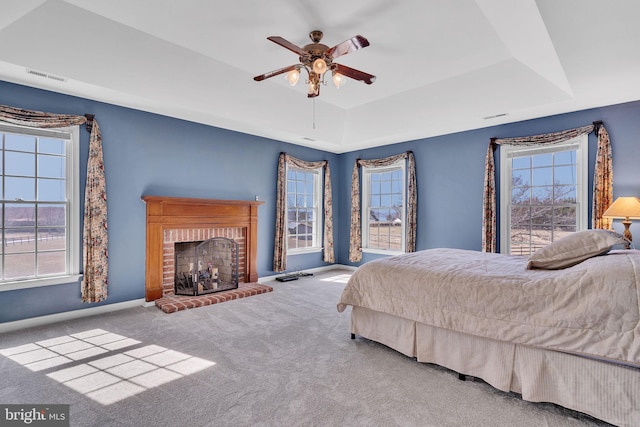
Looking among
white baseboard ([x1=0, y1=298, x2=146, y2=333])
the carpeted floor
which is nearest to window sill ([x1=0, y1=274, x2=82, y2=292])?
white baseboard ([x1=0, y1=298, x2=146, y2=333])

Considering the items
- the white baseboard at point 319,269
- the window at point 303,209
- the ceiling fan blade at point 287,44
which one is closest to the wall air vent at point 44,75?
the ceiling fan blade at point 287,44

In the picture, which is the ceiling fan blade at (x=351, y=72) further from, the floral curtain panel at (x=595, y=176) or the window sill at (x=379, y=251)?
the window sill at (x=379, y=251)

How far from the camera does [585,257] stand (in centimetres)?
224

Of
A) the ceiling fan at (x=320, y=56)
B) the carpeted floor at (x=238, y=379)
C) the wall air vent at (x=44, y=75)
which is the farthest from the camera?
the wall air vent at (x=44, y=75)

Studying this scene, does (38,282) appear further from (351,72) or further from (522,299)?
(522,299)

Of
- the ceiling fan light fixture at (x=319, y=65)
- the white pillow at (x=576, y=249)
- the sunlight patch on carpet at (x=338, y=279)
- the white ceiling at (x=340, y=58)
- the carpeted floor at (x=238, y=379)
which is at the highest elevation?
the white ceiling at (x=340, y=58)

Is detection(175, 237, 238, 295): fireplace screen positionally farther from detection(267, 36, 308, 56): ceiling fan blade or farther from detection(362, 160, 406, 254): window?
detection(267, 36, 308, 56): ceiling fan blade

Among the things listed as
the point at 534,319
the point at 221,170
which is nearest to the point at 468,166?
the point at 534,319

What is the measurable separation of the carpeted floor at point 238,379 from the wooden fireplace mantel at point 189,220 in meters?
0.85

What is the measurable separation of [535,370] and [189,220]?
4.17 meters

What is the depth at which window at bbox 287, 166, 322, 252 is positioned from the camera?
620 centimetres

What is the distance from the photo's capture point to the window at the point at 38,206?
11.1 ft

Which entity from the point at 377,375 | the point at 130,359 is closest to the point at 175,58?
the point at 130,359

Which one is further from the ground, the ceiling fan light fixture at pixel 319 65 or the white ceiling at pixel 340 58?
the white ceiling at pixel 340 58
